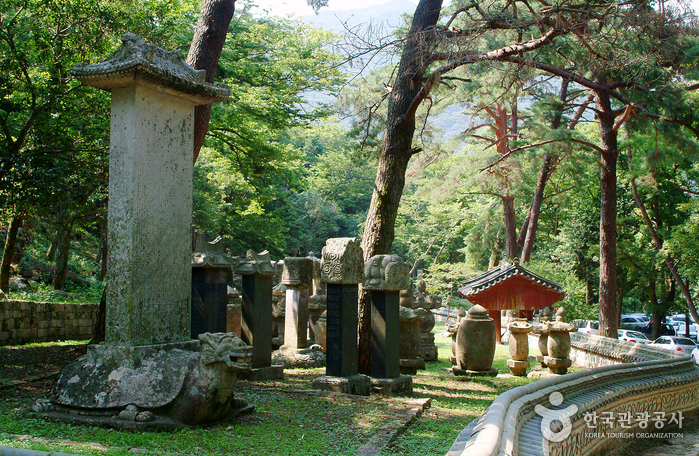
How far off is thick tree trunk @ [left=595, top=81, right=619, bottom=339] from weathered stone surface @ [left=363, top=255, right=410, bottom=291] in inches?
354

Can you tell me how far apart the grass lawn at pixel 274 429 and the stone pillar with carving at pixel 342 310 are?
1.82ft

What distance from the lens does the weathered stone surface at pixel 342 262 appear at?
27.4ft

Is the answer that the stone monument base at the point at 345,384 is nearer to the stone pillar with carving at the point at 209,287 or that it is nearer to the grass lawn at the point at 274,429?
the grass lawn at the point at 274,429

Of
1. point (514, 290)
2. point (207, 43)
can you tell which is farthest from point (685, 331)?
point (207, 43)

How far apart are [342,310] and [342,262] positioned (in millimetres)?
724

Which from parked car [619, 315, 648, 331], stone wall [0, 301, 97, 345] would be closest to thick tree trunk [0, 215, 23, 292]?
stone wall [0, 301, 97, 345]

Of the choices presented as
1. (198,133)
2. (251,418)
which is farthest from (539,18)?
(251,418)

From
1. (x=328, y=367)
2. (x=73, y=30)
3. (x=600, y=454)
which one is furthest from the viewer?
(x=73, y=30)

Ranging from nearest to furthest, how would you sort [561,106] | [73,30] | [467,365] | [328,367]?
[328,367], [73,30], [467,365], [561,106]

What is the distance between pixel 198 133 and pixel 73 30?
308 cm

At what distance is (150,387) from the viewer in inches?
222

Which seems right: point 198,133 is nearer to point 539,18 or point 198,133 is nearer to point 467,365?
point 539,18

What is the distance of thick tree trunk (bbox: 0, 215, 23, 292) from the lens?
1146 cm

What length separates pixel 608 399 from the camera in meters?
6.38
